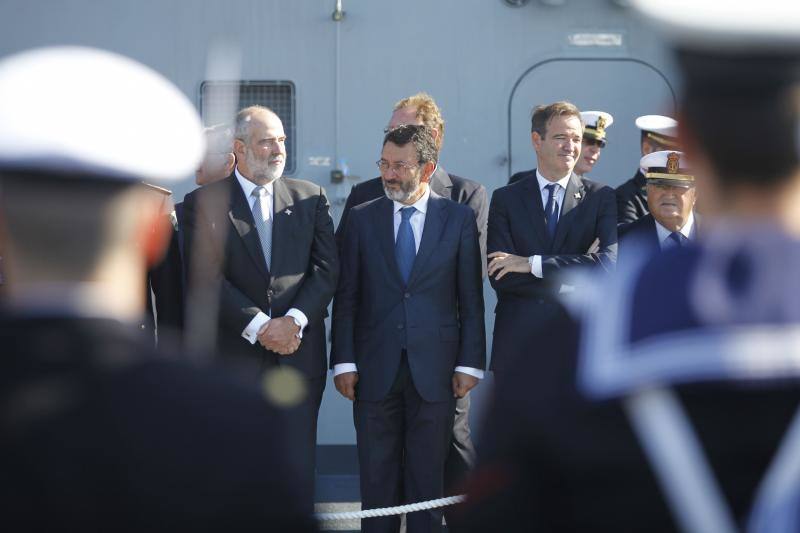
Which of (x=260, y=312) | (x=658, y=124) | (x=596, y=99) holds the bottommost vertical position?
(x=260, y=312)

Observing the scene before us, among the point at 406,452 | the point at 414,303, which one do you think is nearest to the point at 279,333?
the point at 414,303

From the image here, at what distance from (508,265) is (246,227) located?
135 centimetres

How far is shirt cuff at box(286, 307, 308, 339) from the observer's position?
5.78m

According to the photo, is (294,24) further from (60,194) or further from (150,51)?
(60,194)

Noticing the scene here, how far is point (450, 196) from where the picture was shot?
651cm

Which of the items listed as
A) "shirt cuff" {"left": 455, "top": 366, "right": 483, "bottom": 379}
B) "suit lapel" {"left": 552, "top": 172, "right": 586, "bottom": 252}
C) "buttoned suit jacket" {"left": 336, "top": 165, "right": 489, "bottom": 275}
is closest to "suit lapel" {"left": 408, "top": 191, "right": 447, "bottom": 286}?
"buttoned suit jacket" {"left": 336, "top": 165, "right": 489, "bottom": 275}

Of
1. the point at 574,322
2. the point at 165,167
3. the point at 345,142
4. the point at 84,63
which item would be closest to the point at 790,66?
the point at 574,322

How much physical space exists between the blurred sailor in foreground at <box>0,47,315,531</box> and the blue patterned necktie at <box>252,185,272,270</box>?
4.22 meters

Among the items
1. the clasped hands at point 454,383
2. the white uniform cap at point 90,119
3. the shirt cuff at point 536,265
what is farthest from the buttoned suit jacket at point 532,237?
the white uniform cap at point 90,119

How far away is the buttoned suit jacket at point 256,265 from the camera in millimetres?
5863

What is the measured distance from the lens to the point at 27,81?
167 cm

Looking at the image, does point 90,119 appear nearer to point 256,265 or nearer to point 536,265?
point 256,265

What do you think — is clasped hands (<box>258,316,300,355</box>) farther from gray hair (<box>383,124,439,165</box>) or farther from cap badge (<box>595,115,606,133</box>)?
cap badge (<box>595,115,606,133</box>)

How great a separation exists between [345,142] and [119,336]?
6182mm
